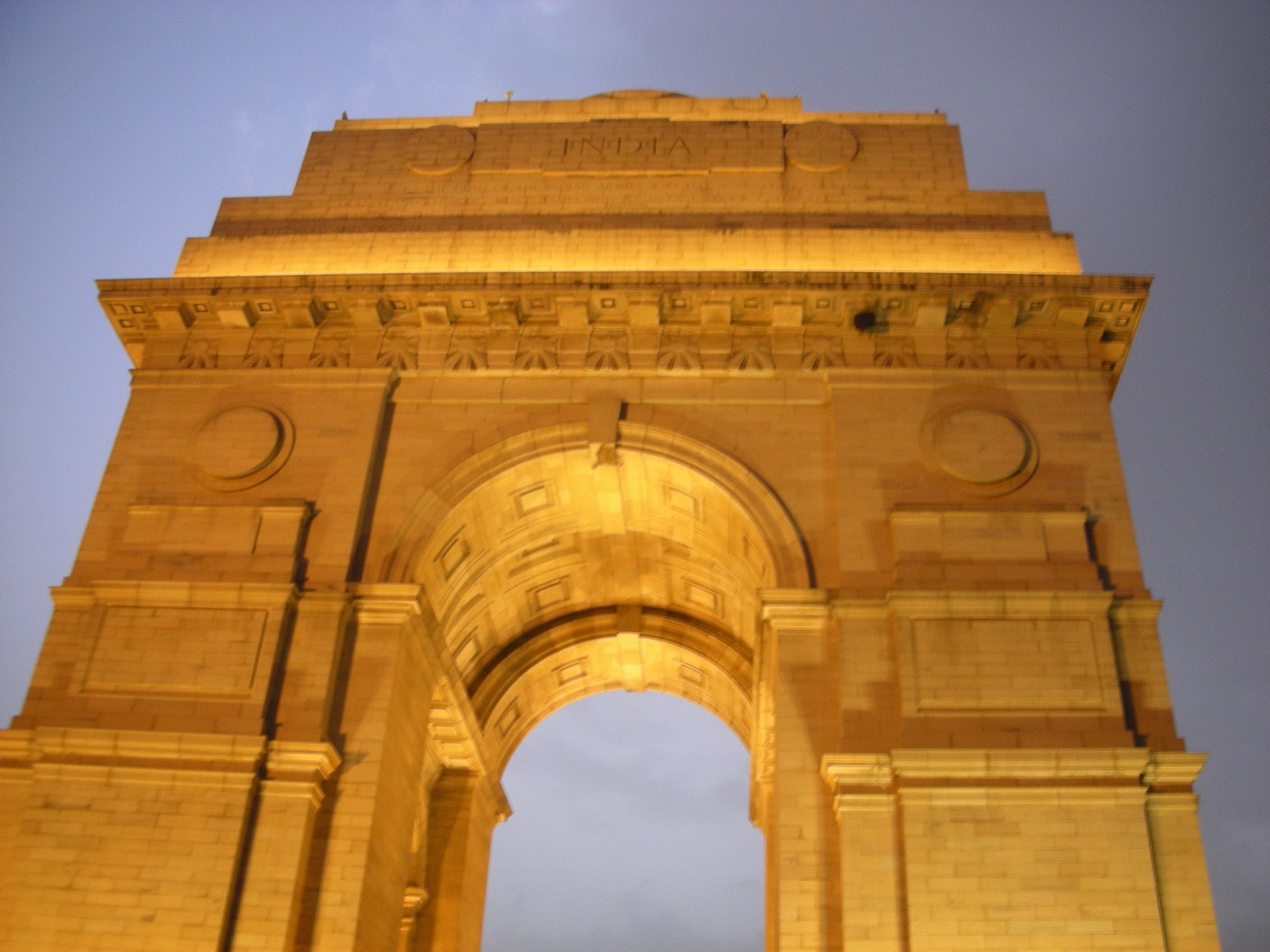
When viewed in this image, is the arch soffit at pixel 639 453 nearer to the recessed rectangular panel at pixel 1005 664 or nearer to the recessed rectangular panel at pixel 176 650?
the recessed rectangular panel at pixel 1005 664

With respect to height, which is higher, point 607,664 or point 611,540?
point 611,540

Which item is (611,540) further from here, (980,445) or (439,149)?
(439,149)

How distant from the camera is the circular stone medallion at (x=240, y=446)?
20.5 metres

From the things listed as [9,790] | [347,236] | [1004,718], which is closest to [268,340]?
[347,236]

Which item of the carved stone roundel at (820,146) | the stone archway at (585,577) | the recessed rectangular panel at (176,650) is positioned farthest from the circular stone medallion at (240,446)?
the carved stone roundel at (820,146)

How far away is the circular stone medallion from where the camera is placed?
67.4ft

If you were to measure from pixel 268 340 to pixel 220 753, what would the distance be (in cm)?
783

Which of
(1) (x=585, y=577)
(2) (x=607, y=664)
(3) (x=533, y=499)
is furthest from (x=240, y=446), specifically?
(2) (x=607, y=664)

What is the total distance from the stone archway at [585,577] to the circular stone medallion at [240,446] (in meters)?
2.63

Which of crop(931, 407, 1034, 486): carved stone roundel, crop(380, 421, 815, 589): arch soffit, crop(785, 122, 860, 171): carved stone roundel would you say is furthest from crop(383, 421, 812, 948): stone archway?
crop(785, 122, 860, 171): carved stone roundel

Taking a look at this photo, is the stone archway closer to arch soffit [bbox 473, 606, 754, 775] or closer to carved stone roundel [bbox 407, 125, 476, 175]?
arch soffit [bbox 473, 606, 754, 775]

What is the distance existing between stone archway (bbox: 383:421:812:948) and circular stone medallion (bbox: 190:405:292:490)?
2.63 metres

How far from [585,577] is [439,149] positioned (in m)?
9.09

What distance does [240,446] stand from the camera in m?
20.8
